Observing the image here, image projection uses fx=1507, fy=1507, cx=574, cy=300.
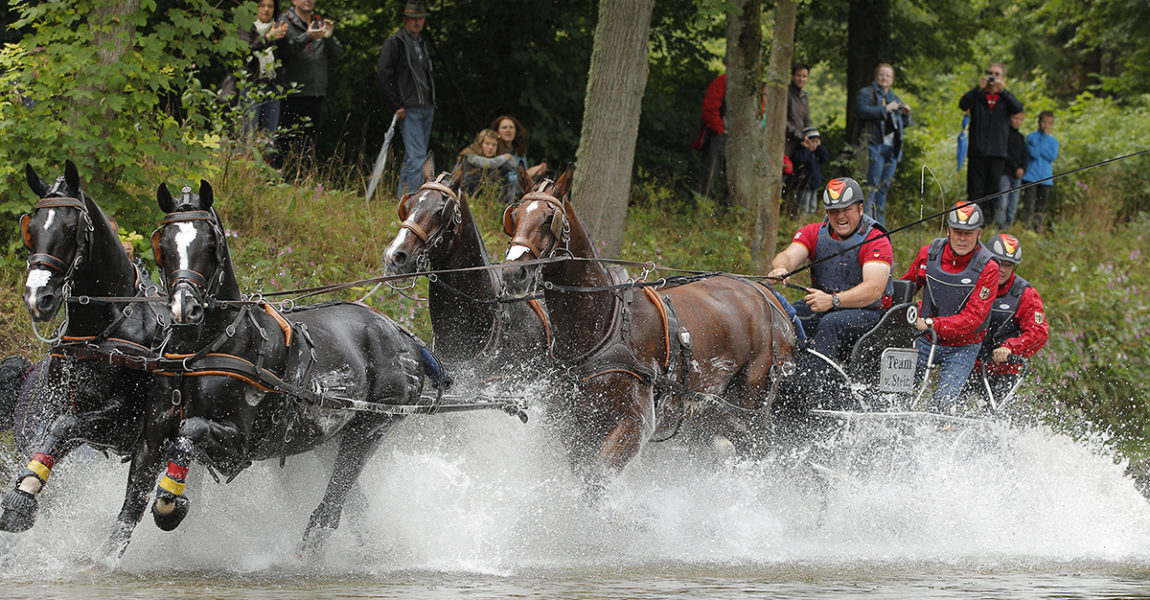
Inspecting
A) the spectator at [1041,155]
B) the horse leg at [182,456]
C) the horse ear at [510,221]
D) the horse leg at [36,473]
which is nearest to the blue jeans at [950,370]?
the horse ear at [510,221]

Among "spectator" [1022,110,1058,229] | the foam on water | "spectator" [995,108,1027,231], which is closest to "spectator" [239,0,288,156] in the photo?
the foam on water

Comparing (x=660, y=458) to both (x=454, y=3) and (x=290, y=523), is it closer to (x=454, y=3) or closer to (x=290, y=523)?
(x=290, y=523)

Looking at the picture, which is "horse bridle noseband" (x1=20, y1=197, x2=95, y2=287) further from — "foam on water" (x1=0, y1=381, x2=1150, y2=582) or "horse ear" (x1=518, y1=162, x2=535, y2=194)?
"horse ear" (x1=518, y1=162, x2=535, y2=194)

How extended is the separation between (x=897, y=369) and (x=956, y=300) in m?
1.04

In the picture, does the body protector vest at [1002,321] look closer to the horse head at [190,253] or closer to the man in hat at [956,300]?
the man in hat at [956,300]

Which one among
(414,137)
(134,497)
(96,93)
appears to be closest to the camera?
(134,497)

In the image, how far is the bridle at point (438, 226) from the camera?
324 inches

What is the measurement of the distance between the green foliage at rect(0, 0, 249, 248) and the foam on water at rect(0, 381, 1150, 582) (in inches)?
108

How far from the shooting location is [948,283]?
32.7ft

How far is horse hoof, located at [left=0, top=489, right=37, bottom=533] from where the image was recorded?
6.82 m

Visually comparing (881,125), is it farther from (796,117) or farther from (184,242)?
(184,242)

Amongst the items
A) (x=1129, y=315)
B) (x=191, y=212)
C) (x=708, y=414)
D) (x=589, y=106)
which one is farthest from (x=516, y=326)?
(x=1129, y=315)

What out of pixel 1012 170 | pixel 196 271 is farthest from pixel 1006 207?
pixel 196 271

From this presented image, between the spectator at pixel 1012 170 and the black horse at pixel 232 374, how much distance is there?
1102cm
